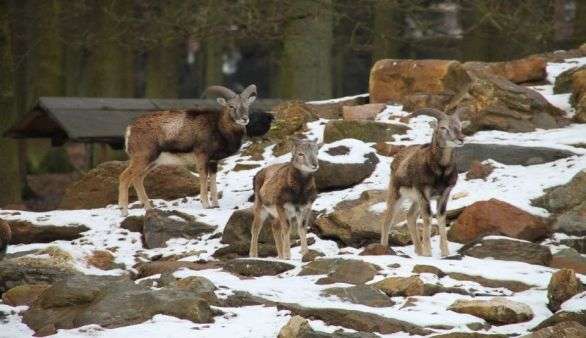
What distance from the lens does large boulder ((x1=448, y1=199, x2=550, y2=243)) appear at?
1462cm

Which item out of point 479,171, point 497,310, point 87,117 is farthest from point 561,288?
point 87,117

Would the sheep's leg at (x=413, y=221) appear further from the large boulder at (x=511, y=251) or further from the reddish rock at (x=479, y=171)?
the reddish rock at (x=479, y=171)

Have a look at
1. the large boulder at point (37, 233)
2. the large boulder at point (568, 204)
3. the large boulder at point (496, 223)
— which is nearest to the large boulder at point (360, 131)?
the large boulder at point (568, 204)

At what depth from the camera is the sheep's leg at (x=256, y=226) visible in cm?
1440

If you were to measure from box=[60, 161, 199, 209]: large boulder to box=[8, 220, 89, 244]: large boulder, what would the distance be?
191cm

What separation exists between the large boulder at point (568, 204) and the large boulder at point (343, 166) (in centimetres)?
283

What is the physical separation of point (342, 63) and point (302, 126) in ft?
73.9

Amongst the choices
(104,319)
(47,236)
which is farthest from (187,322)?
(47,236)

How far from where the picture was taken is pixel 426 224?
46.4 ft

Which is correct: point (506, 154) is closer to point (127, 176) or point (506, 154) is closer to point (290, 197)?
point (290, 197)

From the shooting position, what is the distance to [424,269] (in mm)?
12625

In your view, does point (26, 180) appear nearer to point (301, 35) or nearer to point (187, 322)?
point (301, 35)

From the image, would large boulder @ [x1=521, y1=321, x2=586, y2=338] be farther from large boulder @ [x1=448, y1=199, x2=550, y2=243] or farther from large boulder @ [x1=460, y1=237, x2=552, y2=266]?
large boulder @ [x1=448, y1=199, x2=550, y2=243]

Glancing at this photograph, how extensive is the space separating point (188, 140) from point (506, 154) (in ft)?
15.6
